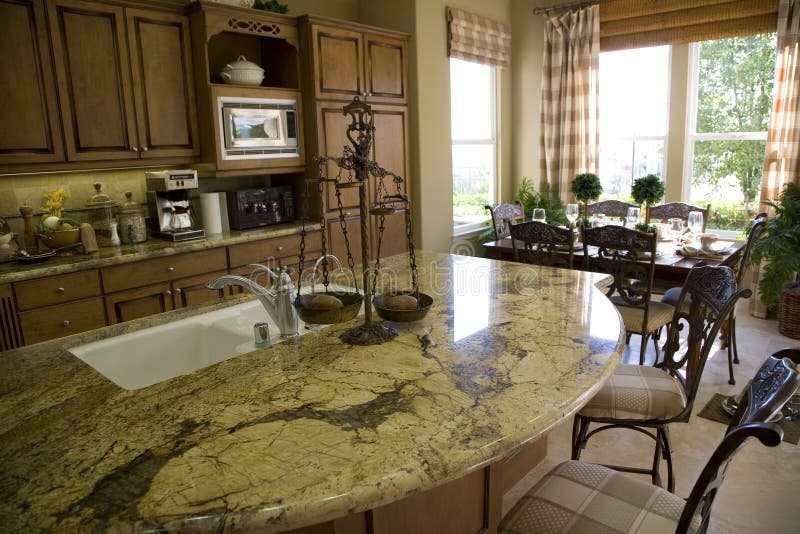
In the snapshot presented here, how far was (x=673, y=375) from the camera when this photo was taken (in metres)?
2.01

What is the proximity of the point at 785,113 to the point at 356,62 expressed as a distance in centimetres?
324

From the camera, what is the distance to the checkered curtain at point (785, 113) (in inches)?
158

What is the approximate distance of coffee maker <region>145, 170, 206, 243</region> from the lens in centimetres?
318

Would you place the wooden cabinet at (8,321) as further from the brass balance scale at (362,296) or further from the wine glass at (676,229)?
the wine glass at (676,229)

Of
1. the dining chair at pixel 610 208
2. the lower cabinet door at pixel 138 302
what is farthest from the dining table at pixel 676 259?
the lower cabinet door at pixel 138 302

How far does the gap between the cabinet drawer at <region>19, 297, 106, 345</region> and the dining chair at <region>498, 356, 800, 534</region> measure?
7.74ft

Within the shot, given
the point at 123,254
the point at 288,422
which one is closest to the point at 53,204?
the point at 123,254

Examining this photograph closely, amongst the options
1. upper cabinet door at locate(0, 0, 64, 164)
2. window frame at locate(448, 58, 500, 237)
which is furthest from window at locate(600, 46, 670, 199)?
upper cabinet door at locate(0, 0, 64, 164)

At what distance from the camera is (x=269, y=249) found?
11.5ft

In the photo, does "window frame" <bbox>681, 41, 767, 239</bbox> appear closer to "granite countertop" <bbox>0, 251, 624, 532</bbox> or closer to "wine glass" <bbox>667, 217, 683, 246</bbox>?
"wine glass" <bbox>667, 217, 683, 246</bbox>

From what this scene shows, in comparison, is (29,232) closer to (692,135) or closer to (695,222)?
(695,222)

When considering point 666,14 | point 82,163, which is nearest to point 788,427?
point 666,14

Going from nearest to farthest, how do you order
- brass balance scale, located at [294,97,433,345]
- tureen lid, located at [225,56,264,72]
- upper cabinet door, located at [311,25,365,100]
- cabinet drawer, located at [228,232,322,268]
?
brass balance scale, located at [294,97,433,345] → cabinet drawer, located at [228,232,322,268] → tureen lid, located at [225,56,264,72] → upper cabinet door, located at [311,25,365,100]

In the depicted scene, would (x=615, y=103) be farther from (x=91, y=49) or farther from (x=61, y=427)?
Result: (x=61, y=427)
